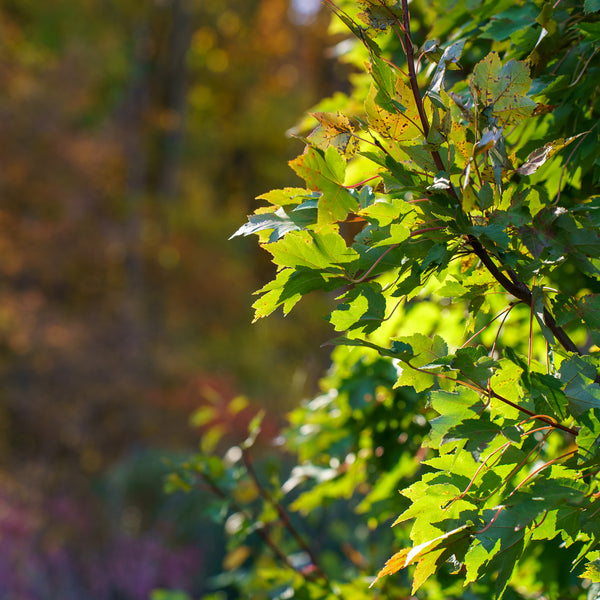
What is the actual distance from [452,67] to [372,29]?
0.12 metres

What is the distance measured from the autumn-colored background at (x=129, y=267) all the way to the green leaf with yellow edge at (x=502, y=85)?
141cm

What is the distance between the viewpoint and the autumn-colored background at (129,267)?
23.5 ft

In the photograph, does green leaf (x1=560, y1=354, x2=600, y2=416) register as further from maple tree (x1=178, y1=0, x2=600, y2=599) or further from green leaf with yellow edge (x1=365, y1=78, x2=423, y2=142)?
green leaf with yellow edge (x1=365, y1=78, x2=423, y2=142)

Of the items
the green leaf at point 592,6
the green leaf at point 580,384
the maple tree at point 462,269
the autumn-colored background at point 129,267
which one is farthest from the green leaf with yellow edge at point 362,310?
the autumn-colored background at point 129,267

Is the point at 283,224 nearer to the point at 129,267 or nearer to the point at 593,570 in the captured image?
the point at 593,570

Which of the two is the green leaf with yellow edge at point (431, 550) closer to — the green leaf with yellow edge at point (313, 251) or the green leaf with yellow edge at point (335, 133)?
the green leaf with yellow edge at point (313, 251)

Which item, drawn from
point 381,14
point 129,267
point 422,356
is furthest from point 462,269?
point 129,267

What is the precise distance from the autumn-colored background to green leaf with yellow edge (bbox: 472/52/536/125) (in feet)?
4.63

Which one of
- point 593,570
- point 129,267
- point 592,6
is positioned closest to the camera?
point 593,570

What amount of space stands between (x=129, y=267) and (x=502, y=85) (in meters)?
12.2

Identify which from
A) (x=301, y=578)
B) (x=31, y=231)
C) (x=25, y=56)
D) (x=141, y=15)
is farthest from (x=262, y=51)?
(x=301, y=578)

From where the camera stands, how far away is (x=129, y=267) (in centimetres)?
1237

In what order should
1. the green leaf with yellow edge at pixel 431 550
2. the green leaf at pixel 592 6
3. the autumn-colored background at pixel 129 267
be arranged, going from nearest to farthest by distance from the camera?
the green leaf with yellow edge at pixel 431 550
the green leaf at pixel 592 6
the autumn-colored background at pixel 129 267

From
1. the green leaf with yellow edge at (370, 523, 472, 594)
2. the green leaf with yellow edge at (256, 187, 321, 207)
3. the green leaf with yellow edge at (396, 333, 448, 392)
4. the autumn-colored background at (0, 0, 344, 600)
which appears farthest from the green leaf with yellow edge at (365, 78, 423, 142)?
the autumn-colored background at (0, 0, 344, 600)
